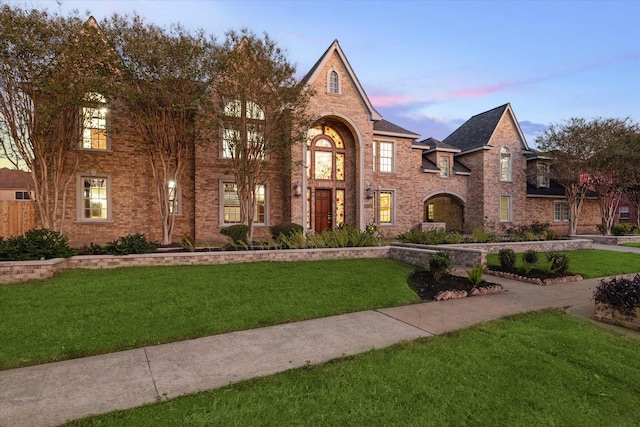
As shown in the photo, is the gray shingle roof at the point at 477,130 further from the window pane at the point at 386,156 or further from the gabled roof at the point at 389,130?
the window pane at the point at 386,156

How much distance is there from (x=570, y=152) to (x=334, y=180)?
1676 centimetres

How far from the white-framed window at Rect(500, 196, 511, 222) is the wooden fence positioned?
27.9m

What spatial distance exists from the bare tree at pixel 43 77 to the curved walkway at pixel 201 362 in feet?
33.3

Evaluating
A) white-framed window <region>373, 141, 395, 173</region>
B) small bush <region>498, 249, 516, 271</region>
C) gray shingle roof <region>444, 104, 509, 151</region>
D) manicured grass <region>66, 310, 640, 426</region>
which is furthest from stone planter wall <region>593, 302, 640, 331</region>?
gray shingle roof <region>444, 104, 509, 151</region>

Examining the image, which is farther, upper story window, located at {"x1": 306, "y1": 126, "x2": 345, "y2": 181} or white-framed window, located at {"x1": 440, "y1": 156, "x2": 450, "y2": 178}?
white-framed window, located at {"x1": 440, "y1": 156, "x2": 450, "y2": 178}

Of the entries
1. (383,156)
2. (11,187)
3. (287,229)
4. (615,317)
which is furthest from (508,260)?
(11,187)

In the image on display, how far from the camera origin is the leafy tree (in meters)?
12.6

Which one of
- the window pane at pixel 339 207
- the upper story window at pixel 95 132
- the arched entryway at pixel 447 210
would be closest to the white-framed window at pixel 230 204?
the window pane at pixel 339 207

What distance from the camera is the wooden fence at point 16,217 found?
46.2ft

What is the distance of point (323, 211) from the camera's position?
62.4 ft

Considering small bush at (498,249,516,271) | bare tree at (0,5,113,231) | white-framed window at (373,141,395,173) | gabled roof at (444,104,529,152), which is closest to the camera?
bare tree at (0,5,113,231)

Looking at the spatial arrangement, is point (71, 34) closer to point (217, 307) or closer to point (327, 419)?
point (217, 307)

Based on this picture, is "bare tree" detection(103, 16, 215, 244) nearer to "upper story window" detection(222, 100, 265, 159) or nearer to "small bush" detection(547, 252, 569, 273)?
"upper story window" detection(222, 100, 265, 159)

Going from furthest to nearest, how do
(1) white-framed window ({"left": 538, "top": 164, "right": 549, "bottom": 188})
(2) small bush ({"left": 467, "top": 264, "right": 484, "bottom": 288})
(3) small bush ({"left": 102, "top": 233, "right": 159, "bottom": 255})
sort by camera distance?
(1) white-framed window ({"left": 538, "top": 164, "right": 549, "bottom": 188}), (3) small bush ({"left": 102, "top": 233, "right": 159, "bottom": 255}), (2) small bush ({"left": 467, "top": 264, "right": 484, "bottom": 288})
